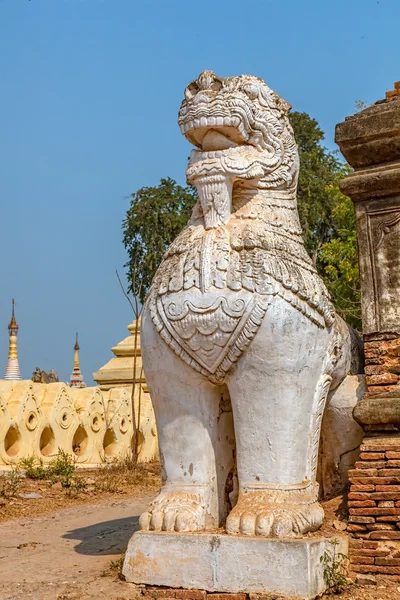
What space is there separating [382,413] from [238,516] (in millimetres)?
1017

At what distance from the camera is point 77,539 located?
21.5 feet

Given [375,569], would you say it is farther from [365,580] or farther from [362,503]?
[362,503]

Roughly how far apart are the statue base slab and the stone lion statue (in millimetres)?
86

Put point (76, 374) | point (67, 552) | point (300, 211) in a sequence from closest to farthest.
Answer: point (67, 552) < point (300, 211) < point (76, 374)

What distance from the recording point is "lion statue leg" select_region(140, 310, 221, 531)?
15.6 ft

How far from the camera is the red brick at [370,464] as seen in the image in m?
4.75

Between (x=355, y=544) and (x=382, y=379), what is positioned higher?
(x=382, y=379)

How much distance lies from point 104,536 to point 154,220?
49.0 feet

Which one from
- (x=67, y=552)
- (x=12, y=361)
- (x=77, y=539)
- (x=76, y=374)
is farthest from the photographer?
(x=76, y=374)

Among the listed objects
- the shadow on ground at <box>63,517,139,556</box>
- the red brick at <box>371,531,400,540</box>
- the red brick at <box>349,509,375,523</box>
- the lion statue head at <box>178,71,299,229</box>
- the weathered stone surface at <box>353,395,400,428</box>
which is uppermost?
the lion statue head at <box>178,71,299,229</box>

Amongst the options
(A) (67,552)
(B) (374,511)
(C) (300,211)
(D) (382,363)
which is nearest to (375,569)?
(B) (374,511)

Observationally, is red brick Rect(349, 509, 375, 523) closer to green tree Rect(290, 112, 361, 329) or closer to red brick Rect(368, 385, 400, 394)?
red brick Rect(368, 385, 400, 394)

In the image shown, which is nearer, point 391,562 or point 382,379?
point 391,562

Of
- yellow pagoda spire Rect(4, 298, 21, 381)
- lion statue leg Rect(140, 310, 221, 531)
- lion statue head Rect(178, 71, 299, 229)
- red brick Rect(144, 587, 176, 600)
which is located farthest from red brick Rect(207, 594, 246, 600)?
yellow pagoda spire Rect(4, 298, 21, 381)
